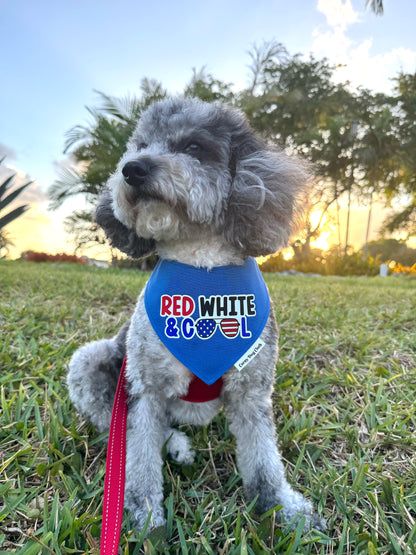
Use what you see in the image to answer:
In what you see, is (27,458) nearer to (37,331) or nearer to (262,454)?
(262,454)

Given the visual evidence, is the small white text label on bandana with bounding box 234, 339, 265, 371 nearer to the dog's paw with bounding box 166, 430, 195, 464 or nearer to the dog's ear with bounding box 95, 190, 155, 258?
the dog's paw with bounding box 166, 430, 195, 464

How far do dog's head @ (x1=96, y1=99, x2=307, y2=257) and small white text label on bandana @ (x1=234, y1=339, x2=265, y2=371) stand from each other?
1.48ft

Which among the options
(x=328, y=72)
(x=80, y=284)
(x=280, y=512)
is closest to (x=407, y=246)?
(x=328, y=72)

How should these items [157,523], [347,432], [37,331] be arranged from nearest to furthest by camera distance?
[157,523] < [347,432] < [37,331]

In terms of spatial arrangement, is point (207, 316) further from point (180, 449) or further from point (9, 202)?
point (9, 202)

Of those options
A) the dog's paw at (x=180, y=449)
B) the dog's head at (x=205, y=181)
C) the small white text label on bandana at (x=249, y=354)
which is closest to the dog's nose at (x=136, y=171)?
the dog's head at (x=205, y=181)

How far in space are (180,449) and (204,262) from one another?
1.04 m

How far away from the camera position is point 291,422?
2.26 metres

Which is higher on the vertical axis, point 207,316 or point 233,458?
point 207,316

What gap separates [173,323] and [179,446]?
0.76 metres

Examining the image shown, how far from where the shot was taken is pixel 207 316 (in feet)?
5.97

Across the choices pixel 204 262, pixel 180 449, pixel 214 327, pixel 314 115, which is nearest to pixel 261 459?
pixel 180 449

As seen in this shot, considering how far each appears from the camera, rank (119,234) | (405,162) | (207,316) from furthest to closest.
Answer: (405,162), (119,234), (207,316)

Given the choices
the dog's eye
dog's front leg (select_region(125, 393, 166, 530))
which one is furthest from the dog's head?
dog's front leg (select_region(125, 393, 166, 530))
